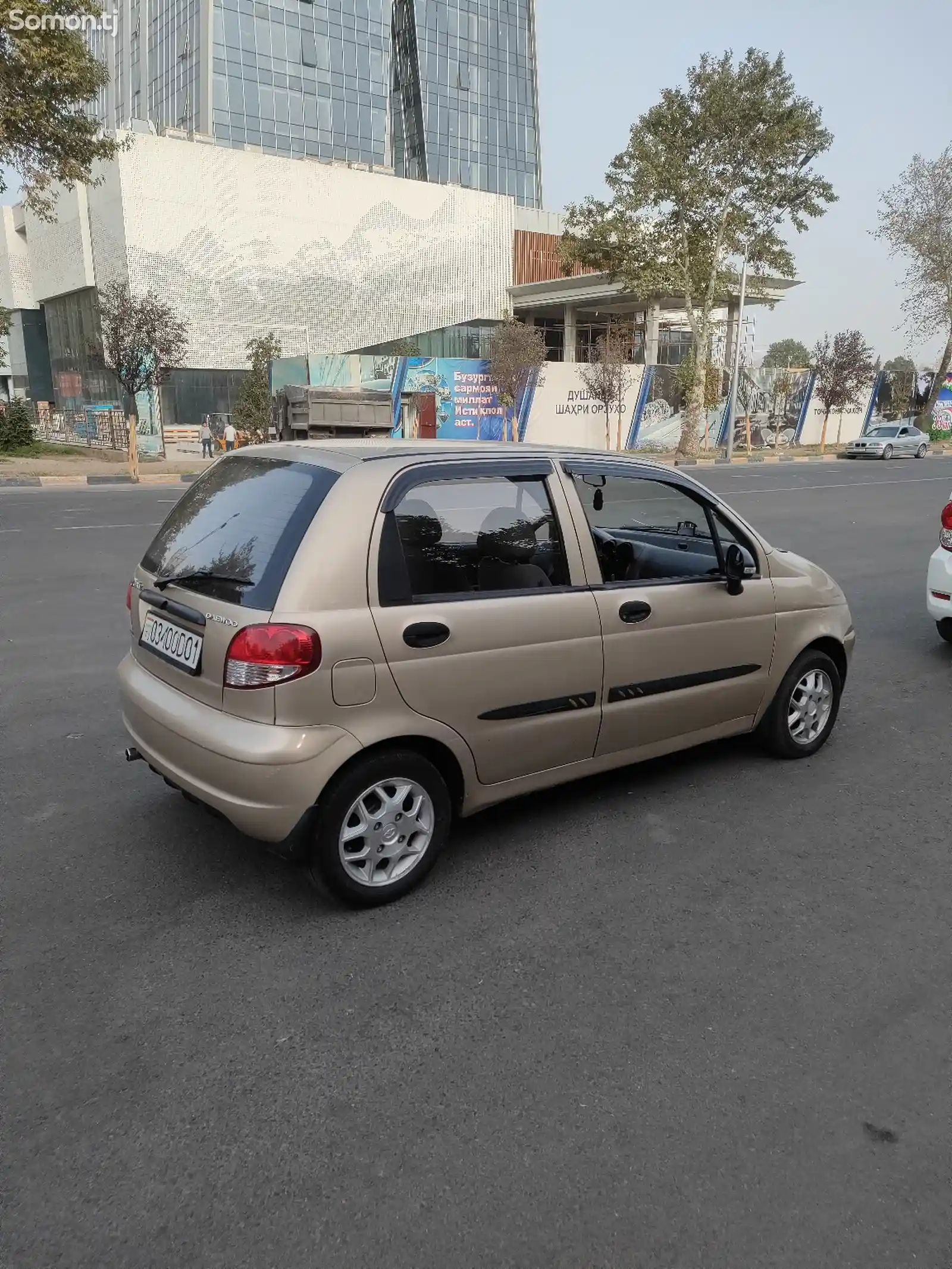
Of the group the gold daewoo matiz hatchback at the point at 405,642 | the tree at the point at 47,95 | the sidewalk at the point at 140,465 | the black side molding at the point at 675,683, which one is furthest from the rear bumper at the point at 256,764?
the tree at the point at 47,95

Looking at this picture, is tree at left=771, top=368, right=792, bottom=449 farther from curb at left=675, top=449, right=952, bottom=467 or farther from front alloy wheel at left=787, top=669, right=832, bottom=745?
front alloy wheel at left=787, top=669, right=832, bottom=745

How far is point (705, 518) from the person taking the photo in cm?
462

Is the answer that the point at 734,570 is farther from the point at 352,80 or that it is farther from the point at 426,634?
the point at 352,80

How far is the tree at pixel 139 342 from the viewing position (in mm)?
28172

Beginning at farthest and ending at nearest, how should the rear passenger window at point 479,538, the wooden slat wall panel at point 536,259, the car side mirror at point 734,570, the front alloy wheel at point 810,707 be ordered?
the wooden slat wall panel at point 536,259 < the front alloy wheel at point 810,707 < the car side mirror at point 734,570 < the rear passenger window at point 479,538

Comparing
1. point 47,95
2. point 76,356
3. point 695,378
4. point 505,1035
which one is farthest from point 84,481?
point 76,356

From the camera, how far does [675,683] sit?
4215 mm

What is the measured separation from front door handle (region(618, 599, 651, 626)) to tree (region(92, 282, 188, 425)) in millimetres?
26755

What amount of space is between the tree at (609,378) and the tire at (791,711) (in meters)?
33.7

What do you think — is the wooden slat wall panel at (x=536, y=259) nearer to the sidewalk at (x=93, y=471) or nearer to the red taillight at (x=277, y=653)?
the sidewalk at (x=93, y=471)

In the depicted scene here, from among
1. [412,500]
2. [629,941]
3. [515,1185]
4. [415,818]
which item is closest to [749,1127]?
[515,1185]

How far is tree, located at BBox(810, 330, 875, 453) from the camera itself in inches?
1736

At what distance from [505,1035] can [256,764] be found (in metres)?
1.17

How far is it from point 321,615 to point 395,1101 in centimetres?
150
